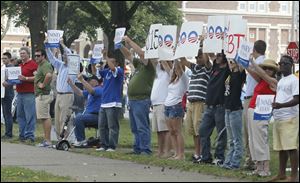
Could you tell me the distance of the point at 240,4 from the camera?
90.1 metres

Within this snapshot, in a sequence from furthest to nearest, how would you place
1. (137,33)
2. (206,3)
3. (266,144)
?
(206,3) < (137,33) < (266,144)

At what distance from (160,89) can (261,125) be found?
9.46 feet

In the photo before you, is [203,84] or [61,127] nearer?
[203,84]

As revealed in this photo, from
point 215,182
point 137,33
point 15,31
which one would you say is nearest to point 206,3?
point 15,31

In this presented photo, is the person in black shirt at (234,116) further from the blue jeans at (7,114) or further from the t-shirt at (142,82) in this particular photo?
the blue jeans at (7,114)

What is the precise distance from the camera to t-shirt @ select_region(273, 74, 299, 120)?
35.1 feet

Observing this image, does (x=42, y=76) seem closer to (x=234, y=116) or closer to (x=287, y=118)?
(x=234, y=116)

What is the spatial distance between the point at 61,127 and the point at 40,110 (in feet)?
1.89

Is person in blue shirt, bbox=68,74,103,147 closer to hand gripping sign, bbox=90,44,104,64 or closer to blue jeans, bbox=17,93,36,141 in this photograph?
hand gripping sign, bbox=90,44,104,64

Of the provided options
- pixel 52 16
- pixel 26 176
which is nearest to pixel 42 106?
pixel 26 176

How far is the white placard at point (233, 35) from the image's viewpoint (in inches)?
465

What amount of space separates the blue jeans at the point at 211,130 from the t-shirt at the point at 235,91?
0.40 meters

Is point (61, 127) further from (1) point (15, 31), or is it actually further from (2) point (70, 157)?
(1) point (15, 31)

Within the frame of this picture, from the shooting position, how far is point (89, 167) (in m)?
12.3
